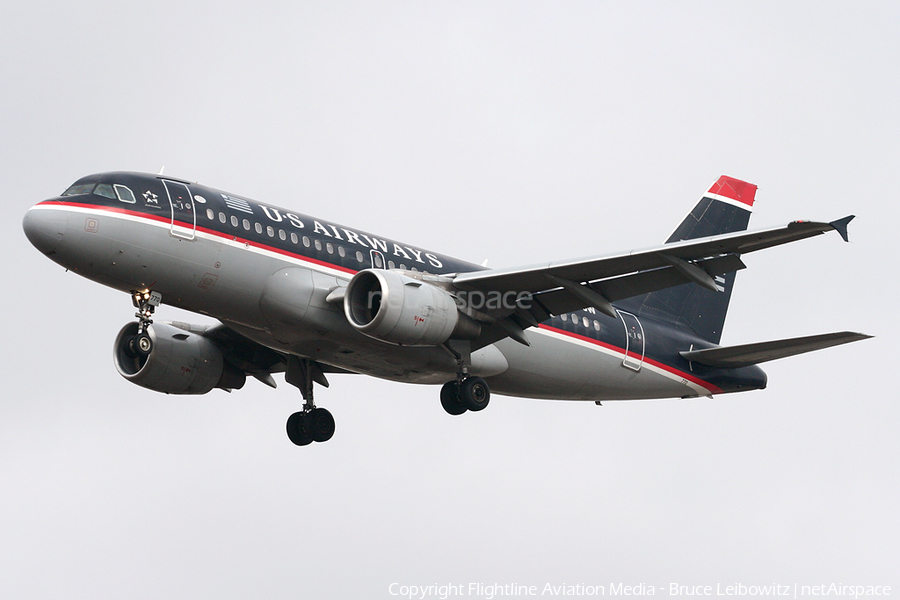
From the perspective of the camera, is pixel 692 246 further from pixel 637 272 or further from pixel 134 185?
pixel 134 185

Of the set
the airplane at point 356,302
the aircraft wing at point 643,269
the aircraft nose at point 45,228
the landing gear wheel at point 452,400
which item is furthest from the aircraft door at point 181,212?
the landing gear wheel at point 452,400

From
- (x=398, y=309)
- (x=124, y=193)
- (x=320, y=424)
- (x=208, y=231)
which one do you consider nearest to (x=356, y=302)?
(x=398, y=309)

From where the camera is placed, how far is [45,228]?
25.3 m

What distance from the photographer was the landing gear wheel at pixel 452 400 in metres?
29.3

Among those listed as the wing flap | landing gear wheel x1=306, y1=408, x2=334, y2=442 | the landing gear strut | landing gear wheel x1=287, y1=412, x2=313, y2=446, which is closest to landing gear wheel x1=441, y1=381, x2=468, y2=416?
the landing gear strut

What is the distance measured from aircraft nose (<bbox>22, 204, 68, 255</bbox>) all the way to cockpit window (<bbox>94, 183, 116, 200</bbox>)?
3.18ft

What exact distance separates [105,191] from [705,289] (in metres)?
18.0

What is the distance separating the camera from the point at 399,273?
27594 mm

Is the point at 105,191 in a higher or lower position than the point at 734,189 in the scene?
lower

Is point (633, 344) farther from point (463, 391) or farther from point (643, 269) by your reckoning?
point (643, 269)

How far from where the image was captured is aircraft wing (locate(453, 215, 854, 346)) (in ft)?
81.4

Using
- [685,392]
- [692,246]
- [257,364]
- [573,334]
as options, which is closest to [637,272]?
[692,246]

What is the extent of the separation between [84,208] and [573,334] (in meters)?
13.3

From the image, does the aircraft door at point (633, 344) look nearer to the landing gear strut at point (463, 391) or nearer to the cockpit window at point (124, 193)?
the landing gear strut at point (463, 391)
